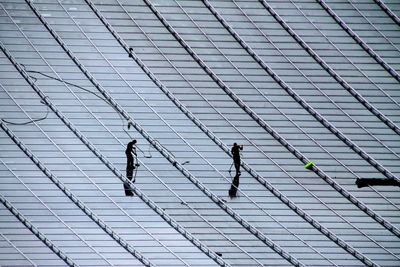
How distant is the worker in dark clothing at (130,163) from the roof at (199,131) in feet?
0.45

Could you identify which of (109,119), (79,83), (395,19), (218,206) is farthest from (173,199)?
(395,19)

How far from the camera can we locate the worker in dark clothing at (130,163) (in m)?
18.1

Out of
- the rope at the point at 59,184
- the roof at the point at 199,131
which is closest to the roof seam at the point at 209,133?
the roof at the point at 199,131

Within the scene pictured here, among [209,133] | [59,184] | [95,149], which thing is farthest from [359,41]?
[59,184]

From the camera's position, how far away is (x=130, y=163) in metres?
18.5

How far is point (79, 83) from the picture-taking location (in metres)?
20.0

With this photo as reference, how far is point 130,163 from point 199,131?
2.22m

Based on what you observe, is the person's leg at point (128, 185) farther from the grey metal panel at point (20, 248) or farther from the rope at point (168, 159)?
the grey metal panel at point (20, 248)

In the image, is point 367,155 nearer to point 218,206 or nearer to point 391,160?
point 391,160

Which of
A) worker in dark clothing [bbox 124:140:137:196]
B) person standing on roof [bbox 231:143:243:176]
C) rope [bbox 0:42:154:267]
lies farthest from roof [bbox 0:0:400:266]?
person standing on roof [bbox 231:143:243:176]

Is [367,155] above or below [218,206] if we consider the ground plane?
above

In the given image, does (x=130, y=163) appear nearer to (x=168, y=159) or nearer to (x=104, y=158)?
(x=104, y=158)

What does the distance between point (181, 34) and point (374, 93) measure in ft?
18.3

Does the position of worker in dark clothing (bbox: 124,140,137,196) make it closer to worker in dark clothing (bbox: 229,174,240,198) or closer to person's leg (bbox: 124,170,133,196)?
person's leg (bbox: 124,170,133,196)
